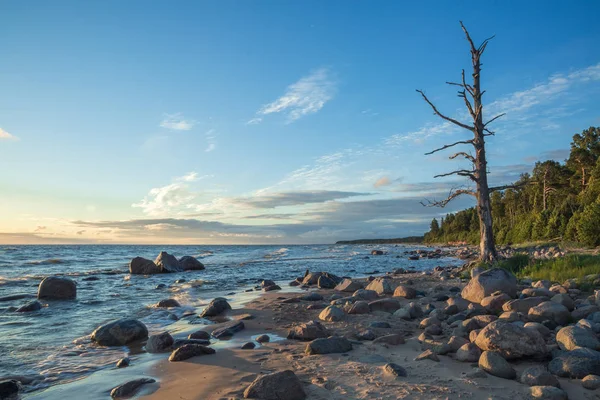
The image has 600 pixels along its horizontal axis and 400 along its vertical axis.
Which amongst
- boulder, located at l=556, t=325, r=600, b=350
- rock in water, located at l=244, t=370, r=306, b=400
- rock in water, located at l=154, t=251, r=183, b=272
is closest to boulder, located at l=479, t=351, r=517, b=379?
boulder, located at l=556, t=325, r=600, b=350

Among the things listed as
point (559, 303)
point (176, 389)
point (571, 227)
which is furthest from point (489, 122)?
point (571, 227)

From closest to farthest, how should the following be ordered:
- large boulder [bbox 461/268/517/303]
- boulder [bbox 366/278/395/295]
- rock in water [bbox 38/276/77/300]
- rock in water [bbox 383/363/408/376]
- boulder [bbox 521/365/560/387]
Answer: boulder [bbox 521/365/560/387] → rock in water [bbox 383/363/408/376] → large boulder [bbox 461/268/517/303] → boulder [bbox 366/278/395/295] → rock in water [bbox 38/276/77/300]

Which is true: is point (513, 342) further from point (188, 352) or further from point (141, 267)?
point (141, 267)

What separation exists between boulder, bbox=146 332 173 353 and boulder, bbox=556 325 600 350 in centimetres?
559

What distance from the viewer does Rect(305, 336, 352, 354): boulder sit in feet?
17.2

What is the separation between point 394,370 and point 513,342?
156 cm

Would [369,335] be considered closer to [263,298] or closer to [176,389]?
[176,389]

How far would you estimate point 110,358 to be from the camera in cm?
579

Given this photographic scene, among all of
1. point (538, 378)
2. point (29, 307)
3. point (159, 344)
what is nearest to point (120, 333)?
point (159, 344)

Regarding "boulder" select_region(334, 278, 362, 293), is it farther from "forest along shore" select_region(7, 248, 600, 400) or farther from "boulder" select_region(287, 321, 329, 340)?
"boulder" select_region(287, 321, 329, 340)

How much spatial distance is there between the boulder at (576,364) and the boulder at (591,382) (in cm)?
19

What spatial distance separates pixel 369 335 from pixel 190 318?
4.61 meters

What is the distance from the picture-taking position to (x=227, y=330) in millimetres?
6938

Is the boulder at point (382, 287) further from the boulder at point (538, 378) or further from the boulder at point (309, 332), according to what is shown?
the boulder at point (538, 378)
